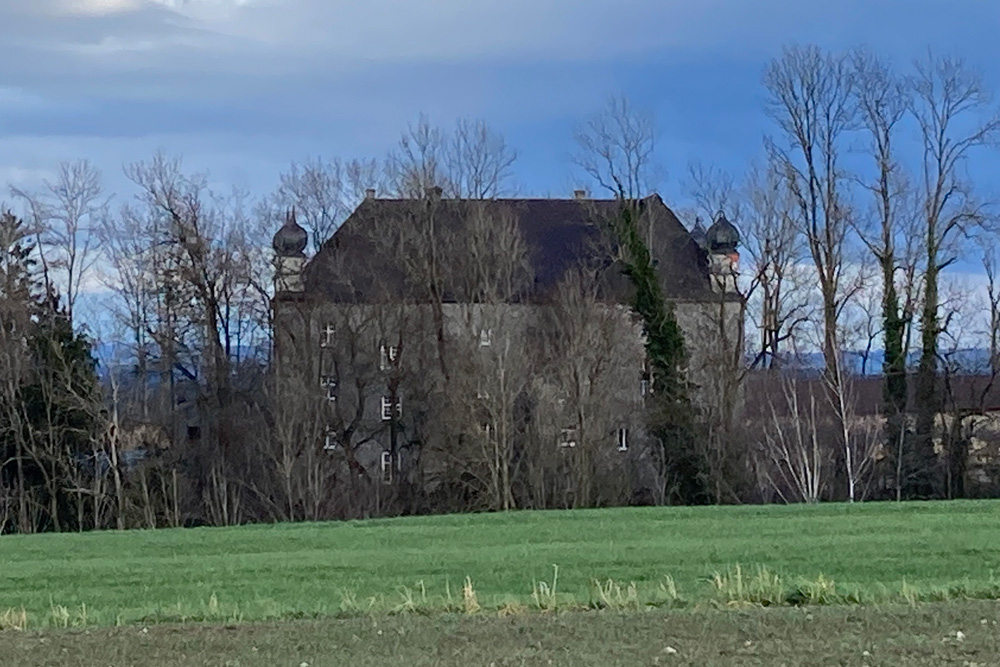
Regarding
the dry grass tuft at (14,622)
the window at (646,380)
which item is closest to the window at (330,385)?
the window at (646,380)

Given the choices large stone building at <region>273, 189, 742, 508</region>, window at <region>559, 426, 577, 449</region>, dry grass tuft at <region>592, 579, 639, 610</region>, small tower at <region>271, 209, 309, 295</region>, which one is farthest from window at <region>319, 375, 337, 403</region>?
dry grass tuft at <region>592, 579, 639, 610</region>

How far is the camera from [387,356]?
2157 inches

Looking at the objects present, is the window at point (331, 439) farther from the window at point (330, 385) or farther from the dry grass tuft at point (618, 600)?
the dry grass tuft at point (618, 600)

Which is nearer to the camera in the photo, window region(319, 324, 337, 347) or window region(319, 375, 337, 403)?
window region(319, 375, 337, 403)

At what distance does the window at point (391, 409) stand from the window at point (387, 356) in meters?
1.35

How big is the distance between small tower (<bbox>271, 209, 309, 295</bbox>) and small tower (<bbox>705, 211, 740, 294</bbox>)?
716 inches

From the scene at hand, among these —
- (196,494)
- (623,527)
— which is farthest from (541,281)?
(623,527)

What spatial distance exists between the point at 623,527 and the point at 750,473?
775 inches

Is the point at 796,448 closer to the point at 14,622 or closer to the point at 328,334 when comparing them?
the point at 328,334

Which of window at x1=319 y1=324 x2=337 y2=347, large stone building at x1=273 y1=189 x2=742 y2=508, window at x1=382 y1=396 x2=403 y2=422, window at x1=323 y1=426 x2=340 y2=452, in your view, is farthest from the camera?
window at x1=319 y1=324 x2=337 y2=347

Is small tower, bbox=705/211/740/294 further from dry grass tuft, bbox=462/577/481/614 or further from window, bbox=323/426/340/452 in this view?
dry grass tuft, bbox=462/577/481/614

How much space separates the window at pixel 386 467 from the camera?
52.8 m

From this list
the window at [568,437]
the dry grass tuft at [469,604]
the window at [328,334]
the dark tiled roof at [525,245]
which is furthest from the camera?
the dark tiled roof at [525,245]

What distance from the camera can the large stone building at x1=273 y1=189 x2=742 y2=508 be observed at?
5041 centimetres
